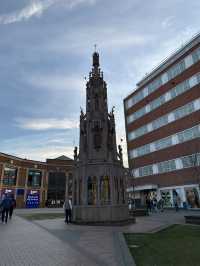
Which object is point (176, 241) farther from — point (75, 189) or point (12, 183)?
point (12, 183)

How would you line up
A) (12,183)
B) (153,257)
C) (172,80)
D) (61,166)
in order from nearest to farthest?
(153,257), (172,80), (12,183), (61,166)

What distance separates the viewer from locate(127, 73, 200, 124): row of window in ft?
107

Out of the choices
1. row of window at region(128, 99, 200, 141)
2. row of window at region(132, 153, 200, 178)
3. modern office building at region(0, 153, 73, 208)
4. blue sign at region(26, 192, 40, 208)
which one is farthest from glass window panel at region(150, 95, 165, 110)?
blue sign at region(26, 192, 40, 208)

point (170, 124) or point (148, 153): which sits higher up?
point (170, 124)

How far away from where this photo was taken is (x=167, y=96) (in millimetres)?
36906

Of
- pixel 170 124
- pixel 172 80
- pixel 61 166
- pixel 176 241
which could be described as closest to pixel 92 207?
pixel 176 241

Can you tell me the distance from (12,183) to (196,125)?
45.4m

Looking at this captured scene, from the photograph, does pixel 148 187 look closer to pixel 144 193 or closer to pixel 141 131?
pixel 144 193

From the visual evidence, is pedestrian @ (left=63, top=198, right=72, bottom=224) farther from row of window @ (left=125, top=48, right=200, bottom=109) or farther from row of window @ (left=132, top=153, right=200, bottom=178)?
Answer: row of window @ (left=125, top=48, right=200, bottom=109)

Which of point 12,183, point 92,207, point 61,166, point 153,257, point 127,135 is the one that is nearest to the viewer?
point 153,257

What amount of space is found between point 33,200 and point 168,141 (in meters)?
41.4

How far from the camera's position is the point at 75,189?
1661cm

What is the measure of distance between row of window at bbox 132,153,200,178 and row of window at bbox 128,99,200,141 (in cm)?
626

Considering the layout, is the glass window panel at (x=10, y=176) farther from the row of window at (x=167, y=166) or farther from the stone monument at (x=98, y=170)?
the stone monument at (x=98, y=170)
